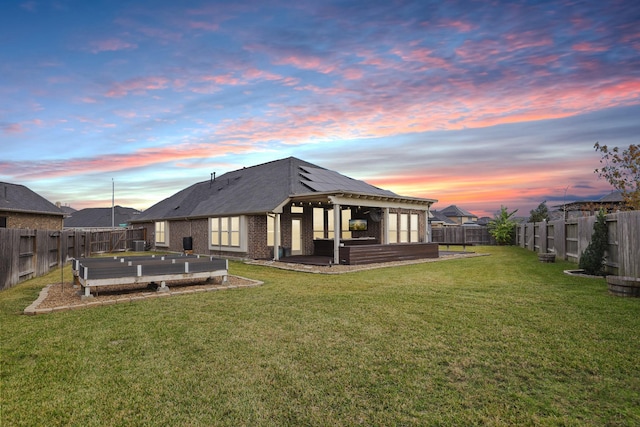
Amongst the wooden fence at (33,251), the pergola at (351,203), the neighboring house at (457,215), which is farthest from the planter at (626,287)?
the neighboring house at (457,215)

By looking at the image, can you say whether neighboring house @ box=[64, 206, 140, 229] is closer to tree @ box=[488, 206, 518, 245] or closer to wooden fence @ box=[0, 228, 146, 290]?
wooden fence @ box=[0, 228, 146, 290]

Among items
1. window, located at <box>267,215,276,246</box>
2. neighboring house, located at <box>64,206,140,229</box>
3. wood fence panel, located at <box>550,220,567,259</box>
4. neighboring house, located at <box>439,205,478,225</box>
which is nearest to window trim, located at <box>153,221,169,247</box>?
window, located at <box>267,215,276,246</box>

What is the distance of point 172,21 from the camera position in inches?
533

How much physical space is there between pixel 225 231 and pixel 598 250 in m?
18.7

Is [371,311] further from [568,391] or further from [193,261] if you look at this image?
→ [193,261]

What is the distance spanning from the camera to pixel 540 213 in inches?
1987

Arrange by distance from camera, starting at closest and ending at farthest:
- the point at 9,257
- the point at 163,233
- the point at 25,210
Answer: the point at 9,257
the point at 25,210
the point at 163,233

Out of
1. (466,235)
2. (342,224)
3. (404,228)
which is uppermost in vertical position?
(342,224)

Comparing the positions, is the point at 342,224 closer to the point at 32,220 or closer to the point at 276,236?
the point at 276,236

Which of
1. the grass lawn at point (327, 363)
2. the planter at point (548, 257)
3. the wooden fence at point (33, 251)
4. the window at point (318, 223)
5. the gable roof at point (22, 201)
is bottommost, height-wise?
the grass lawn at point (327, 363)

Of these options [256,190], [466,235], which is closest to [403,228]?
[256,190]

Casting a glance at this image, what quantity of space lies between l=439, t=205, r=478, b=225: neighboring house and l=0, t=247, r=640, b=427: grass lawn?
93.1 meters

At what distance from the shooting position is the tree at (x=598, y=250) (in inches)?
506

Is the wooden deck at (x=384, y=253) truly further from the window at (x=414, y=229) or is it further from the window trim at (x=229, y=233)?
the window trim at (x=229, y=233)
